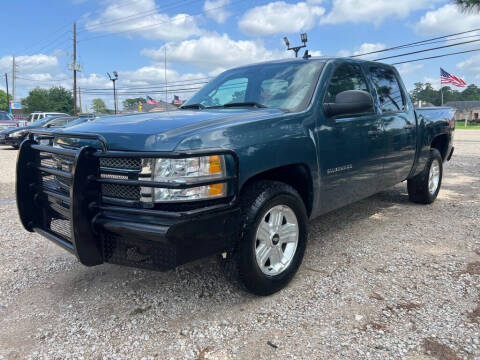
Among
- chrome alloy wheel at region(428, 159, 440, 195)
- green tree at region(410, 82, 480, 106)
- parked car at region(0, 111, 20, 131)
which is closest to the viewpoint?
chrome alloy wheel at region(428, 159, 440, 195)

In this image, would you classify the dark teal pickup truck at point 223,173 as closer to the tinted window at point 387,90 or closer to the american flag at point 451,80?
the tinted window at point 387,90

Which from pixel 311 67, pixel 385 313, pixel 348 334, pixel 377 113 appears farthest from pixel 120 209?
pixel 377 113

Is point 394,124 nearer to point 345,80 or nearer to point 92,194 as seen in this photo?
point 345,80

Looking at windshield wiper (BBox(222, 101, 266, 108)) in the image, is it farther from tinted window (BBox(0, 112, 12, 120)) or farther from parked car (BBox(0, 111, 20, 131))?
tinted window (BBox(0, 112, 12, 120))

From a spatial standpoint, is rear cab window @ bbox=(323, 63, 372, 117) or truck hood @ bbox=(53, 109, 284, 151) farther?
rear cab window @ bbox=(323, 63, 372, 117)

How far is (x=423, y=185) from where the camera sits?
17.8 ft

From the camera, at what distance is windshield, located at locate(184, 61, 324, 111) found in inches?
131

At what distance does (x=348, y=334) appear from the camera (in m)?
2.42

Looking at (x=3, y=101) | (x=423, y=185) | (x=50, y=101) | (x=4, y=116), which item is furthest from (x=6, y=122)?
(x=3, y=101)

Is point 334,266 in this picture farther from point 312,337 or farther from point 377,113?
point 377,113

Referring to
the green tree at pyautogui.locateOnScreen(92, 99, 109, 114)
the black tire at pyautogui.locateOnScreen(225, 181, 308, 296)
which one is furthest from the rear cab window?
the green tree at pyautogui.locateOnScreen(92, 99, 109, 114)

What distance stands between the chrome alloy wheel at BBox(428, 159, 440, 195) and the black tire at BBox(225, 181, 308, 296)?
3457mm

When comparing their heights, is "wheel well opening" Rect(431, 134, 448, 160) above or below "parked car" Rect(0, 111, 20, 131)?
below

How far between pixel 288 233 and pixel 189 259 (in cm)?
96
